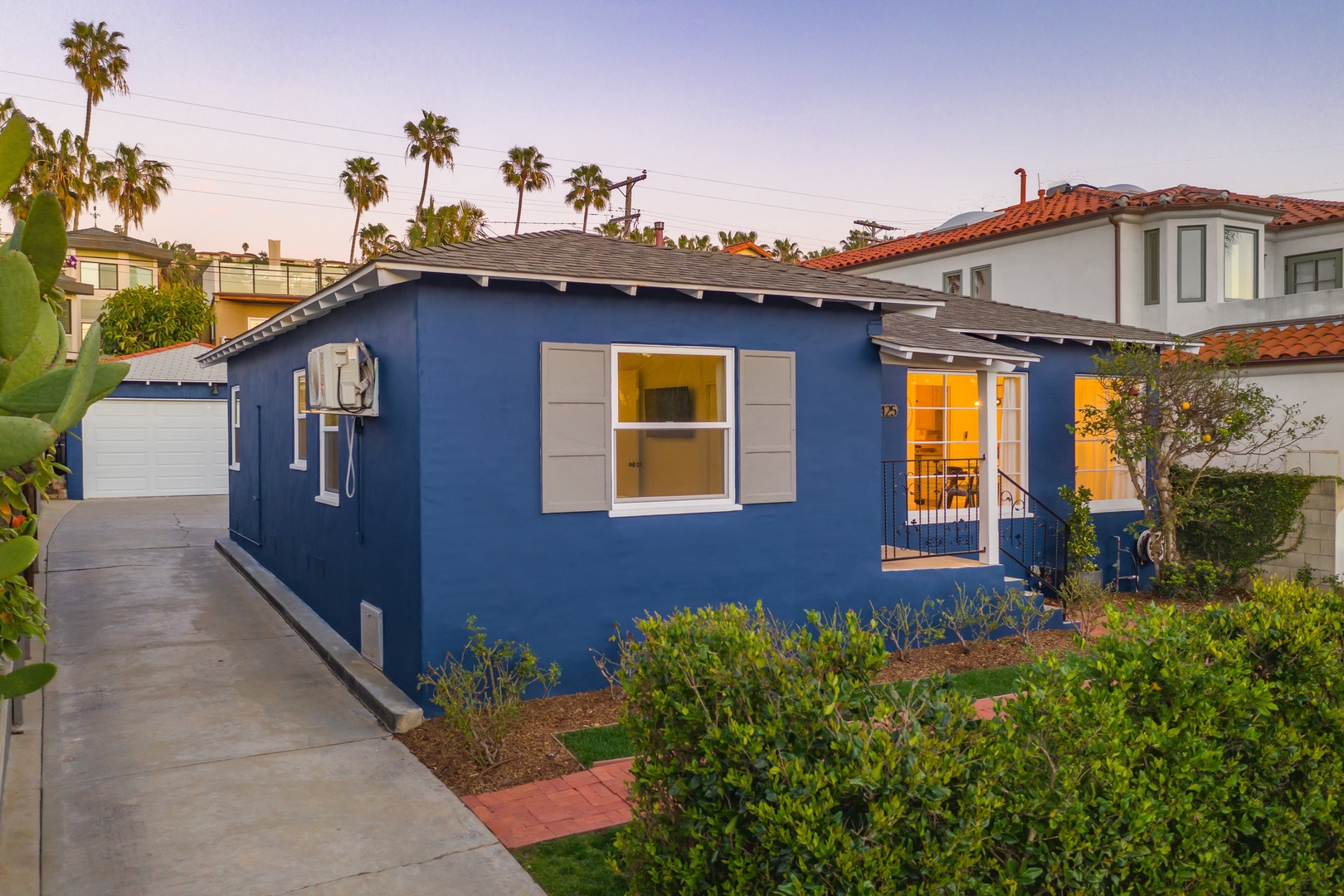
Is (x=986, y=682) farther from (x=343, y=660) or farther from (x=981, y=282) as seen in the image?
(x=981, y=282)

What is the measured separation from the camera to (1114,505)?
11734 mm

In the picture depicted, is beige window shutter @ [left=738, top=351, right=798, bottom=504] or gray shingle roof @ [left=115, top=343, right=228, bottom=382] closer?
beige window shutter @ [left=738, top=351, right=798, bottom=504]

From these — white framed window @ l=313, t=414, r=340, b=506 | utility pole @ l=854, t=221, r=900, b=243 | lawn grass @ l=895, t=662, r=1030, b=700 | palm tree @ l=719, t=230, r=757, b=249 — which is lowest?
lawn grass @ l=895, t=662, r=1030, b=700

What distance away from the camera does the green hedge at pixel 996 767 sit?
2725 mm

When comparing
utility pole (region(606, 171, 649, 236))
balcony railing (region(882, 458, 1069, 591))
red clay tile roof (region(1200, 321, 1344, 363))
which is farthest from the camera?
utility pole (region(606, 171, 649, 236))

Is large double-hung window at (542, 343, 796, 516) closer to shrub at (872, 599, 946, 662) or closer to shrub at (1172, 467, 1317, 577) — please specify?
shrub at (872, 599, 946, 662)

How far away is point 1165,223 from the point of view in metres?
16.0

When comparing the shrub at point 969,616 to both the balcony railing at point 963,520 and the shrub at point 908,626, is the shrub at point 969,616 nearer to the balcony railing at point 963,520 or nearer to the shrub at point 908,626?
the shrub at point 908,626

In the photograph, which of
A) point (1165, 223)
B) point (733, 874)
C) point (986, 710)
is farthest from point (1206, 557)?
point (733, 874)

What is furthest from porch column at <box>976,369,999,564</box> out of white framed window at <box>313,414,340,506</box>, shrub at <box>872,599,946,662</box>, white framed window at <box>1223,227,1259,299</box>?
white framed window at <box>1223,227,1259,299</box>

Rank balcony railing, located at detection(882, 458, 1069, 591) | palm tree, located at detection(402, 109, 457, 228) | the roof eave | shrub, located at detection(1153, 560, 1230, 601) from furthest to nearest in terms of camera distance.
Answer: palm tree, located at detection(402, 109, 457, 228), shrub, located at detection(1153, 560, 1230, 601), balcony railing, located at detection(882, 458, 1069, 591), the roof eave

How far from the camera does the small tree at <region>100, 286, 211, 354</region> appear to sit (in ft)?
102

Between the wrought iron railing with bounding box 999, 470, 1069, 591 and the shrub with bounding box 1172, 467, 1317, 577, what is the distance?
140 centimetres

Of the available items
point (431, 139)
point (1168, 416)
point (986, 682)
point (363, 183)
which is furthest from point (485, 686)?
point (363, 183)
